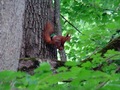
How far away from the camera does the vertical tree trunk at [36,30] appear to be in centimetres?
259

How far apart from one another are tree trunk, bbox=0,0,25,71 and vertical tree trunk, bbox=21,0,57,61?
64 centimetres

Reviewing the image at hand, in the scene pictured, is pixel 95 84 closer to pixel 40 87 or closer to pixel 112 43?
pixel 40 87

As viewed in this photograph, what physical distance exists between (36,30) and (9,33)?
34.0 inches

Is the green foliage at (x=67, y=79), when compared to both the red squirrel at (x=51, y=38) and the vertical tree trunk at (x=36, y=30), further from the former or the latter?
the red squirrel at (x=51, y=38)

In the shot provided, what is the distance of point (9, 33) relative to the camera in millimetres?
1857

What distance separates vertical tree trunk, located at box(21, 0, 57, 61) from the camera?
2.59 meters

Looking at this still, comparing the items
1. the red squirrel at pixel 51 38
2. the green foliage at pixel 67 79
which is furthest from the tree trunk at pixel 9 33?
the red squirrel at pixel 51 38

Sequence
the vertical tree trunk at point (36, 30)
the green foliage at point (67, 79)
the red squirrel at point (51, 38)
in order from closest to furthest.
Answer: the green foliage at point (67, 79) < the vertical tree trunk at point (36, 30) < the red squirrel at point (51, 38)

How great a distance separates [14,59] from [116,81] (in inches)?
36.1

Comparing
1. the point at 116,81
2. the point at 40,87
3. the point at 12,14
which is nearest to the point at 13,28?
the point at 12,14

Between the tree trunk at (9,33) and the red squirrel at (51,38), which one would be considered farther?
the red squirrel at (51,38)

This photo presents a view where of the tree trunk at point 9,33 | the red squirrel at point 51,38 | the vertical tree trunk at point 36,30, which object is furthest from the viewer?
the red squirrel at point 51,38

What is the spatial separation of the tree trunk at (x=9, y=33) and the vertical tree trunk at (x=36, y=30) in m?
0.64

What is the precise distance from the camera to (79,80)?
115cm
